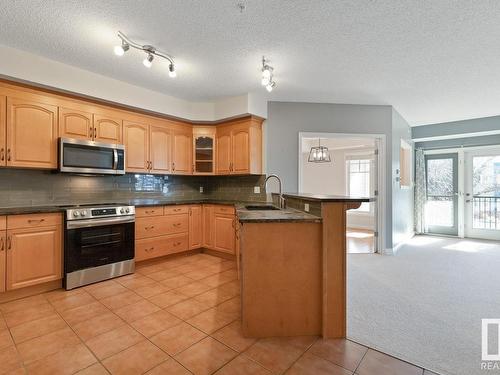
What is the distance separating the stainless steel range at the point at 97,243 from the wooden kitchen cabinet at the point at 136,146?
71 centimetres

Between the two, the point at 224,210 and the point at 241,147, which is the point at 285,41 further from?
the point at 224,210

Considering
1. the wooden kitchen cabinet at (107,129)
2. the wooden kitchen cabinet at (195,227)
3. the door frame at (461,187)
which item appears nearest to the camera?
the wooden kitchen cabinet at (107,129)

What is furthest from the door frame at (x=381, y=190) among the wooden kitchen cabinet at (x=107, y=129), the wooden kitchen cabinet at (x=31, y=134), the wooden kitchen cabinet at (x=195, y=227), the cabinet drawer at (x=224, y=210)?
the wooden kitchen cabinet at (x=31, y=134)

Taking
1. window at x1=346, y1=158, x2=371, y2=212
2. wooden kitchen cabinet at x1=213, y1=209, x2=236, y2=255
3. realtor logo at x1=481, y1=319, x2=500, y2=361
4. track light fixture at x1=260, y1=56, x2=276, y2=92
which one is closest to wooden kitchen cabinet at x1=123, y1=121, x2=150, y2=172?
wooden kitchen cabinet at x1=213, y1=209, x2=236, y2=255

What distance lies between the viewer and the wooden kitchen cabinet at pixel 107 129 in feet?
10.9

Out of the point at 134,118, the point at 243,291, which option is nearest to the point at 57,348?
the point at 243,291

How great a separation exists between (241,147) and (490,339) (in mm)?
3382

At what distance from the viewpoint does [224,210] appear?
4055mm

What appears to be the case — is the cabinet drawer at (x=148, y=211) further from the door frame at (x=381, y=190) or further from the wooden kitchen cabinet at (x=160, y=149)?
the door frame at (x=381, y=190)

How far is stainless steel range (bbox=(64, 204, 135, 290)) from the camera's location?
9.26 ft

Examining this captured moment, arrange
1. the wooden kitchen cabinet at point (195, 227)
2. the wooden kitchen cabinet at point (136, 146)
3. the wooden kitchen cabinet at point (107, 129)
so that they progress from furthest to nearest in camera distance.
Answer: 1. the wooden kitchen cabinet at point (195, 227)
2. the wooden kitchen cabinet at point (136, 146)
3. the wooden kitchen cabinet at point (107, 129)

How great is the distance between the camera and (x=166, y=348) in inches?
71.3

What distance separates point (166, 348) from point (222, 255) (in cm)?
232

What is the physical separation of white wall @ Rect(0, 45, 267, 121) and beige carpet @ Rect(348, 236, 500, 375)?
2.83 meters
